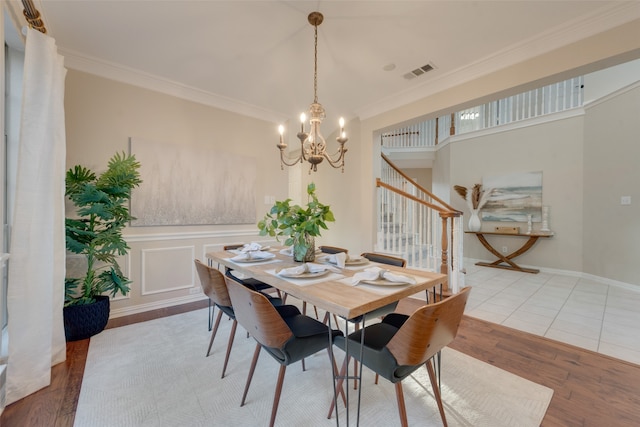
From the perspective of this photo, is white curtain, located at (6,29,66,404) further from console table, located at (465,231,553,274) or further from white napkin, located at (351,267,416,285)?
console table, located at (465,231,553,274)

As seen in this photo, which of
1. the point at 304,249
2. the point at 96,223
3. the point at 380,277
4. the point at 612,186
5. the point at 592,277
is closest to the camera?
the point at 380,277

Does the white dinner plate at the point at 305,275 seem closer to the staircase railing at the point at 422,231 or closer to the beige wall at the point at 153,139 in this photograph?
the beige wall at the point at 153,139

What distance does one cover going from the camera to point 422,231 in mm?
3812

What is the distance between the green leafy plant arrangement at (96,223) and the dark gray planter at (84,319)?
7cm

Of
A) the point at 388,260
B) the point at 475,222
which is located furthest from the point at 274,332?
the point at 475,222

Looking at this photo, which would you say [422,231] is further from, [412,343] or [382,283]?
[412,343]

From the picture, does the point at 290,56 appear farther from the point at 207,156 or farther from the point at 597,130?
the point at 597,130

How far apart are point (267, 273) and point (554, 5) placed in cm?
289

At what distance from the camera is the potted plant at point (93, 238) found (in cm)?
221

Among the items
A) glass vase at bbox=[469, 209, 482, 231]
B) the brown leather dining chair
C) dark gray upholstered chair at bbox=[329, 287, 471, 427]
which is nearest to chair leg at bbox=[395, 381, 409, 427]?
dark gray upholstered chair at bbox=[329, 287, 471, 427]

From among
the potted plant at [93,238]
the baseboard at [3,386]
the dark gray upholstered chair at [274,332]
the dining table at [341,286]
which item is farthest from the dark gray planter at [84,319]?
the dark gray upholstered chair at [274,332]

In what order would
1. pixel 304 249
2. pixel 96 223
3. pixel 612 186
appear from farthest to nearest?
1. pixel 612 186
2. pixel 96 223
3. pixel 304 249

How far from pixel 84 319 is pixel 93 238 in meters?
0.69

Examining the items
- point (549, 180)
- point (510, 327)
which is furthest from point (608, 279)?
point (510, 327)
